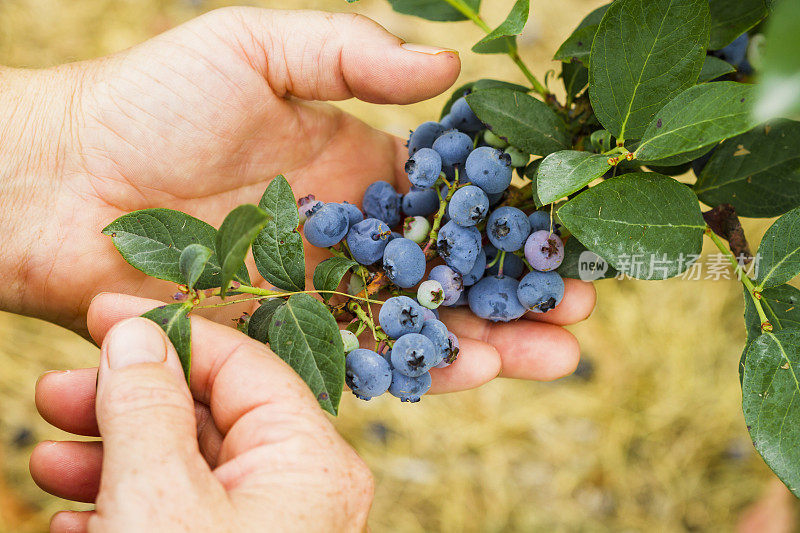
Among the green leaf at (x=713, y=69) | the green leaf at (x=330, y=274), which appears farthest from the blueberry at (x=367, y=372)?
the green leaf at (x=713, y=69)

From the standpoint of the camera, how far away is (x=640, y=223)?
2.49 ft

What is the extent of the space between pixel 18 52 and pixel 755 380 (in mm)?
3431

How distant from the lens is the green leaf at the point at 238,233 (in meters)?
0.63

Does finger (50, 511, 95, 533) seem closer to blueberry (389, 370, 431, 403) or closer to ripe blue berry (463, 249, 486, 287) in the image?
blueberry (389, 370, 431, 403)

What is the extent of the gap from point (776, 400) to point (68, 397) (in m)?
1.05

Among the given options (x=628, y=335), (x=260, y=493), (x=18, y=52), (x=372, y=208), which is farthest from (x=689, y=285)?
(x=18, y=52)

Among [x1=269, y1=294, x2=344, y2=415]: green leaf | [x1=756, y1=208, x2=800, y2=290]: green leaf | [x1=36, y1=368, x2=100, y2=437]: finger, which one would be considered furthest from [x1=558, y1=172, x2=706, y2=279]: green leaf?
[x1=36, y1=368, x2=100, y2=437]: finger

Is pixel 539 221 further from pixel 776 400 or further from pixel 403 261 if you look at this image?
pixel 776 400

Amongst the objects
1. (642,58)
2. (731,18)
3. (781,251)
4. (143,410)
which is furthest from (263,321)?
(731,18)

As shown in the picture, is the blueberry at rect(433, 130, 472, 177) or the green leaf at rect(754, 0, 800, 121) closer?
the green leaf at rect(754, 0, 800, 121)

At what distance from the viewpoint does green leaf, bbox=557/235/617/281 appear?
98 centimetres

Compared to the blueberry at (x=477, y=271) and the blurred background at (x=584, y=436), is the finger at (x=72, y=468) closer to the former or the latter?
the blueberry at (x=477, y=271)

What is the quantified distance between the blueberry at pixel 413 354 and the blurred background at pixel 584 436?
1467mm

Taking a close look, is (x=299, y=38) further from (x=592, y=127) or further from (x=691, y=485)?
(x=691, y=485)
